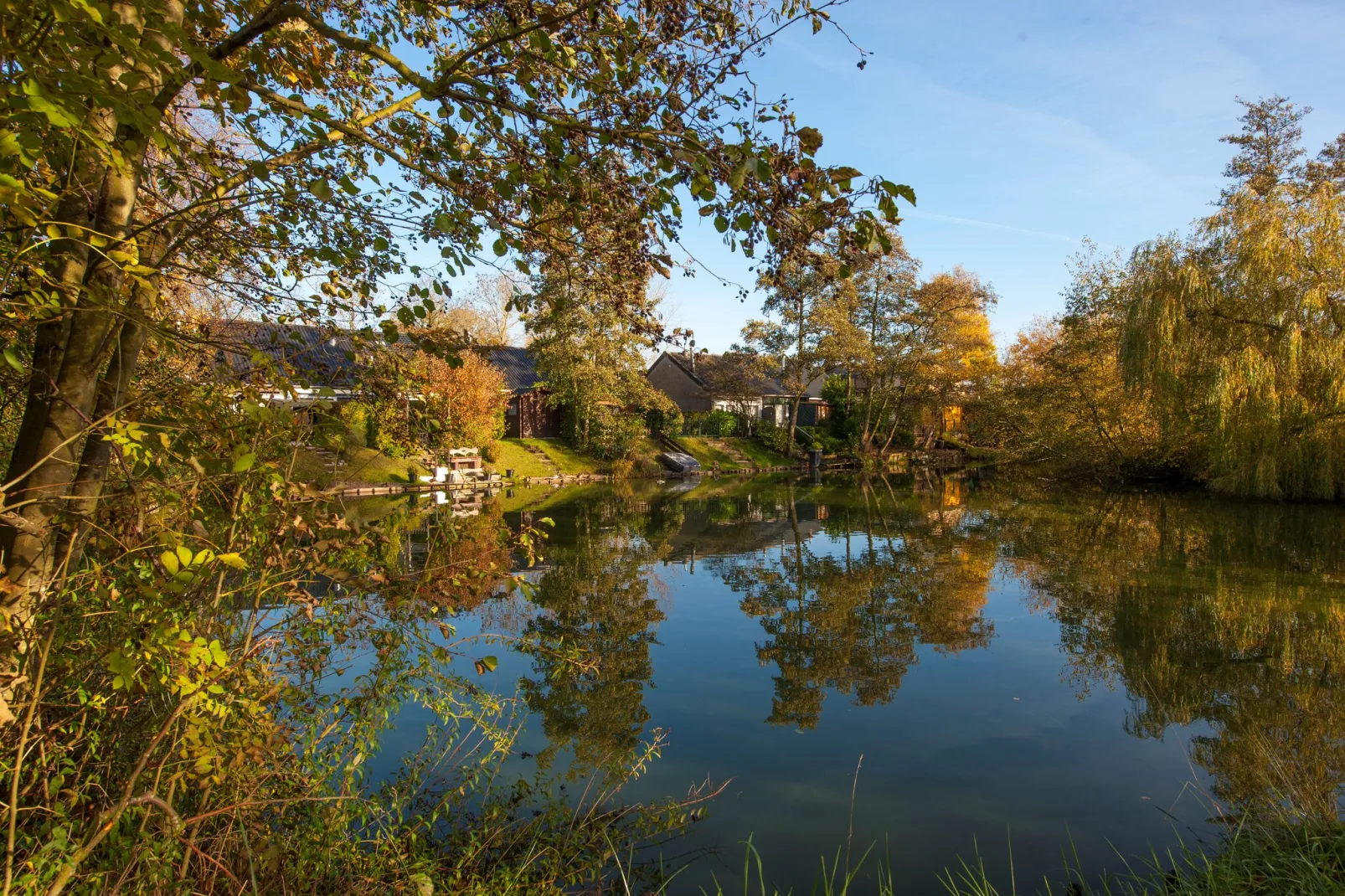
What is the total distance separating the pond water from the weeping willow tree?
201 inches

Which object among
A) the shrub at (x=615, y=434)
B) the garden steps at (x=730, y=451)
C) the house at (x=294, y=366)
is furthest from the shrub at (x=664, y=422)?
the house at (x=294, y=366)

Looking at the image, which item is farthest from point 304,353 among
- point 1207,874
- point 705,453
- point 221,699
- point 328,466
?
point 705,453

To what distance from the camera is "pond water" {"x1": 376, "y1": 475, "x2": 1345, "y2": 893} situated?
485 cm

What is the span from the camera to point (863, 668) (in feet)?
25.4

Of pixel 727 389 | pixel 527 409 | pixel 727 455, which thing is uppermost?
pixel 727 389

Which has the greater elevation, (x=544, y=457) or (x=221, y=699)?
(x=544, y=457)

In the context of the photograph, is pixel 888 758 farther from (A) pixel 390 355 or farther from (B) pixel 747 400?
(B) pixel 747 400

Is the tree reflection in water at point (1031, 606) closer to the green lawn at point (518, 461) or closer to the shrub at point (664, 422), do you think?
the green lawn at point (518, 461)

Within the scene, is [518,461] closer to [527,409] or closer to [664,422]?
[527,409]

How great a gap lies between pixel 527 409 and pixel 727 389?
11.4 metres

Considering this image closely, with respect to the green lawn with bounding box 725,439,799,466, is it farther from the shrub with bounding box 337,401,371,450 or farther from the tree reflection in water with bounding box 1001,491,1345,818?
the shrub with bounding box 337,401,371,450

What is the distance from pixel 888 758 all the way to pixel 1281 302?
20665 millimetres

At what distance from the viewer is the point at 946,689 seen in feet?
24.1

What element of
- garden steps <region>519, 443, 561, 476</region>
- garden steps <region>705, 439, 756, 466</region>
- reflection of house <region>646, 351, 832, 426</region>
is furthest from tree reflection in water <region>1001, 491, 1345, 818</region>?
reflection of house <region>646, 351, 832, 426</region>
